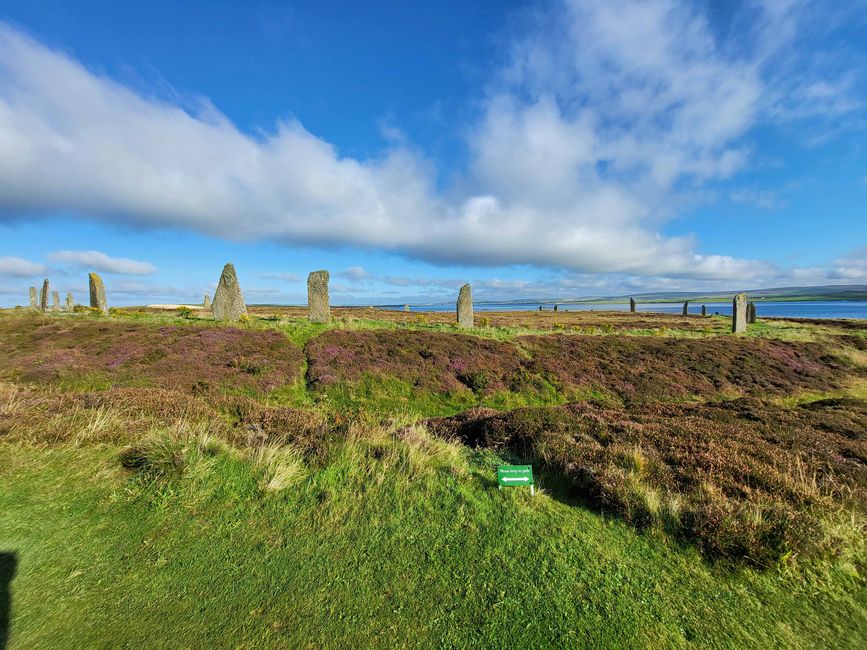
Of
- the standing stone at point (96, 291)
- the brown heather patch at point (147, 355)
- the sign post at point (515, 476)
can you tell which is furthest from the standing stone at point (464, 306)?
the standing stone at point (96, 291)

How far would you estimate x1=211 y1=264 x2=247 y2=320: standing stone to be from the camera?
23609 mm

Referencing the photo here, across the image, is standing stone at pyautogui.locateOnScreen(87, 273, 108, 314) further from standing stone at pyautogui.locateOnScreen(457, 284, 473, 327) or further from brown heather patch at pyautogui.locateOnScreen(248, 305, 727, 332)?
standing stone at pyautogui.locateOnScreen(457, 284, 473, 327)

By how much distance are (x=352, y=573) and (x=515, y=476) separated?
2.37 metres

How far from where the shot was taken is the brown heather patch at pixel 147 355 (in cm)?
1341

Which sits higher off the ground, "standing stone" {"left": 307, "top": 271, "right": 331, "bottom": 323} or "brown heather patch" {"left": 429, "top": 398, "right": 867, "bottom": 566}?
"standing stone" {"left": 307, "top": 271, "right": 331, "bottom": 323}

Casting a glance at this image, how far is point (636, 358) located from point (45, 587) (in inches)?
876

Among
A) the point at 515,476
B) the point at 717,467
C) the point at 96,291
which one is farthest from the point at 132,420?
the point at 96,291

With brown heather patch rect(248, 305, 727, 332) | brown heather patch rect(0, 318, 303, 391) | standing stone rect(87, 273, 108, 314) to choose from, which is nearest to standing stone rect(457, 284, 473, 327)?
brown heather patch rect(248, 305, 727, 332)

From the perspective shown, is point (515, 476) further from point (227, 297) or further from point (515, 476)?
point (227, 297)

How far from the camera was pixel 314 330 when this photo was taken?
21.5 m

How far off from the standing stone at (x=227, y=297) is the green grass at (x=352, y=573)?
2012 cm

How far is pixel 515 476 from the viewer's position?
489cm

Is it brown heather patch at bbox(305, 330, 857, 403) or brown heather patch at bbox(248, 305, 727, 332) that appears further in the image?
brown heather patch at bbox(248, 305, 727, 332)

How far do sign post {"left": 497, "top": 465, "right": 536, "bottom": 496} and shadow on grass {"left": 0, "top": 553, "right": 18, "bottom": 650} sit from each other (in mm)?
4677
